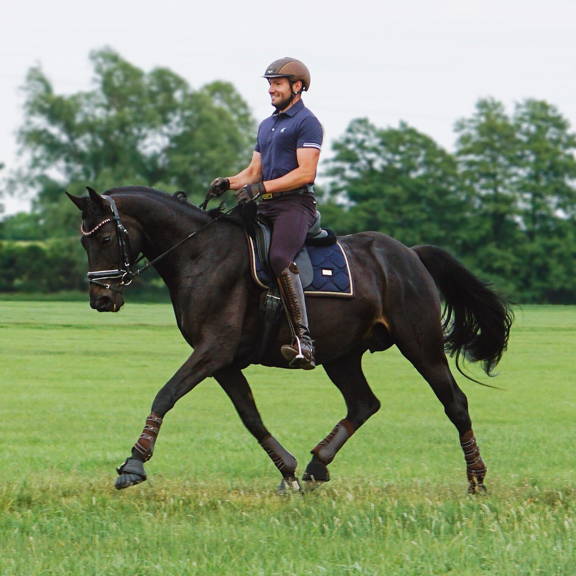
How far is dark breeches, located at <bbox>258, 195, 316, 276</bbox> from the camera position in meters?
8.84

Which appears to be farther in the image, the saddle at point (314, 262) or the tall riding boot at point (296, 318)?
the saddle at point (314, 262)

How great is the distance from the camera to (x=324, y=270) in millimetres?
9297

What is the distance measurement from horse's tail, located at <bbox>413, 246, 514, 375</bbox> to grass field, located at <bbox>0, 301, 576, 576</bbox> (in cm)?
126

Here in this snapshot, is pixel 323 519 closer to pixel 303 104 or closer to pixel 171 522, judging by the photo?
pixel 171 522

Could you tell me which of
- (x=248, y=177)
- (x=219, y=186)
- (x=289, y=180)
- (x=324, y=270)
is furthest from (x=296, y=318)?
(x=248, y=177)

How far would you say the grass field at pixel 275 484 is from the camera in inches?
248

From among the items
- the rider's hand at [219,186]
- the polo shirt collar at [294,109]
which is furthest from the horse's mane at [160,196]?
the polo shirt collar at [294,109]

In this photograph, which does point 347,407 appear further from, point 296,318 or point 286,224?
point 286,224

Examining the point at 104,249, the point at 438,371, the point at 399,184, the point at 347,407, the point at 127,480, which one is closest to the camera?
the point at 127,480

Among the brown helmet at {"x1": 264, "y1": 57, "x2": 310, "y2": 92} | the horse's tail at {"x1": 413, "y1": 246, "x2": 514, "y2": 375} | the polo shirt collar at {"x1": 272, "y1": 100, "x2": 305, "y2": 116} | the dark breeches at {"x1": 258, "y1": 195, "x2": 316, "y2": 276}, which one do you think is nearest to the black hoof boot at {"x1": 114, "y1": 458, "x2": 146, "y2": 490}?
the dark breeches at {"x1": 258, "y1": 195, "x2": 316, "y2": 276}

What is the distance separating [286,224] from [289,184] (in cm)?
33

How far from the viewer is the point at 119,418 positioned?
52.6ft

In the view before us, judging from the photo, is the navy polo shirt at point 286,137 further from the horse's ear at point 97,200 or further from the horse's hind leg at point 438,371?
the horse's hind leg at point 438,371

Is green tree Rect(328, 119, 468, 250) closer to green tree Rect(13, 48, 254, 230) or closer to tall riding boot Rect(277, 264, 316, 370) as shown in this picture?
green tree Rect(13, 48, 254, 230)
